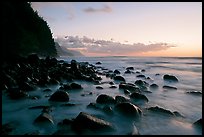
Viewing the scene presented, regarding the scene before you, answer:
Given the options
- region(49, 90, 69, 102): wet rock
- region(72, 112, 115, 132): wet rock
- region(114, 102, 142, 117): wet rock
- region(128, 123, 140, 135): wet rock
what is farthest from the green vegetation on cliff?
region(128, 123, 140, 135): wet rock

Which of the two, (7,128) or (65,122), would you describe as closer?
(7,128)

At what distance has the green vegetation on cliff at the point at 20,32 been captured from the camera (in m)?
23.2

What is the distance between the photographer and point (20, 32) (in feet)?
93.2

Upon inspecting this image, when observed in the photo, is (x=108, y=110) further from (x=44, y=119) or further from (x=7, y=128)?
(x=7, y=128)

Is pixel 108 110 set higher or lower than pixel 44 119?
lower

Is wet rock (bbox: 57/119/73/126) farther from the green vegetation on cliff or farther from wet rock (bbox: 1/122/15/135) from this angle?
the green vegetation on cliff

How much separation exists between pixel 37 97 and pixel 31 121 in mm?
2427

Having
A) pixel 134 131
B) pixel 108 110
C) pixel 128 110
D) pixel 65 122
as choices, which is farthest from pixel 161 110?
pixel 65 122

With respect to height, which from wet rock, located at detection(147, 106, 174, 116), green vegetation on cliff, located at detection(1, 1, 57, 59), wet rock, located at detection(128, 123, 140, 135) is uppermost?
green vegetation on cliff, located at detection(1, 1, 57, 59)

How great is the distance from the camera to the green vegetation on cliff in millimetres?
23152

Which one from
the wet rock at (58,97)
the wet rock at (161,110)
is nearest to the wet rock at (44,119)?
the wet rock at (58,97)

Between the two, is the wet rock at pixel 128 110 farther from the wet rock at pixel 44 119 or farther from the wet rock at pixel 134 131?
the wet rock at pixel 44 119

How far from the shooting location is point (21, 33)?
94.8 ft

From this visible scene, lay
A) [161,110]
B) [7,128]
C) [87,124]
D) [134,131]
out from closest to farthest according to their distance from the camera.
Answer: [7,128] → [87,124] → [134,131] → [161,110]
